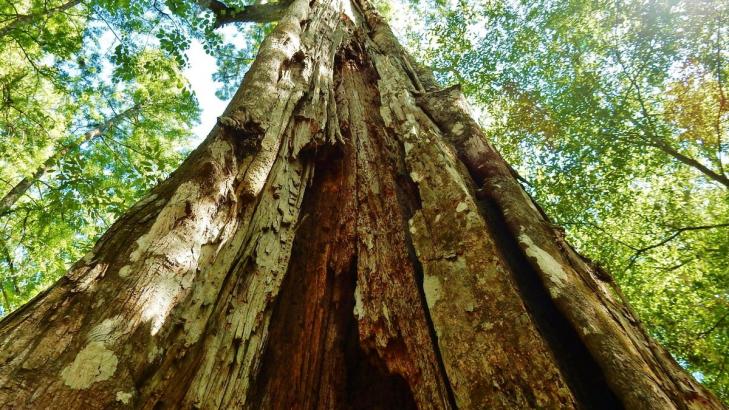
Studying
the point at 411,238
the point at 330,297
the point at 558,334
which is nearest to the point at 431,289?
the point at 411,238

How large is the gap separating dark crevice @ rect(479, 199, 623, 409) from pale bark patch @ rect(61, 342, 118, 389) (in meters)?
1.40

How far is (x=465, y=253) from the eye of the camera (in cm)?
160

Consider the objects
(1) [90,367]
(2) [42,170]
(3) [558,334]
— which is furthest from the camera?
(2) [42,170]

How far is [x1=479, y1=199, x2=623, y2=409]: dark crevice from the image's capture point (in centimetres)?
119

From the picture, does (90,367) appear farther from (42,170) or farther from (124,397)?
(42,170)

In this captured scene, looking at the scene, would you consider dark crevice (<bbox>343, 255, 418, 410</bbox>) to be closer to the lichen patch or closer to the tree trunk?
the tree trunk

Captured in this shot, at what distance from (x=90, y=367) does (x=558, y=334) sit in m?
1.56

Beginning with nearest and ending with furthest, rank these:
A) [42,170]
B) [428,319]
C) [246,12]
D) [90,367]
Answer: [90,367], [428,319], [42,170], [246,12]

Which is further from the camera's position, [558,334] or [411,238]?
[411,238]

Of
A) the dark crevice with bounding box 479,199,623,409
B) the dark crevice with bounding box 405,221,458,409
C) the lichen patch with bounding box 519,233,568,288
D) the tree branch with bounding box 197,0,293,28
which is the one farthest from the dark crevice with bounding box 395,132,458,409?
the tree branch with bounding box 197,0,293,28

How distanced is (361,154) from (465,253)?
50.3 inches

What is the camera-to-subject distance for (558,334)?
4.54ft

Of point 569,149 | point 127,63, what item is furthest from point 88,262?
point 569,149

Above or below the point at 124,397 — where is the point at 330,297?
above
